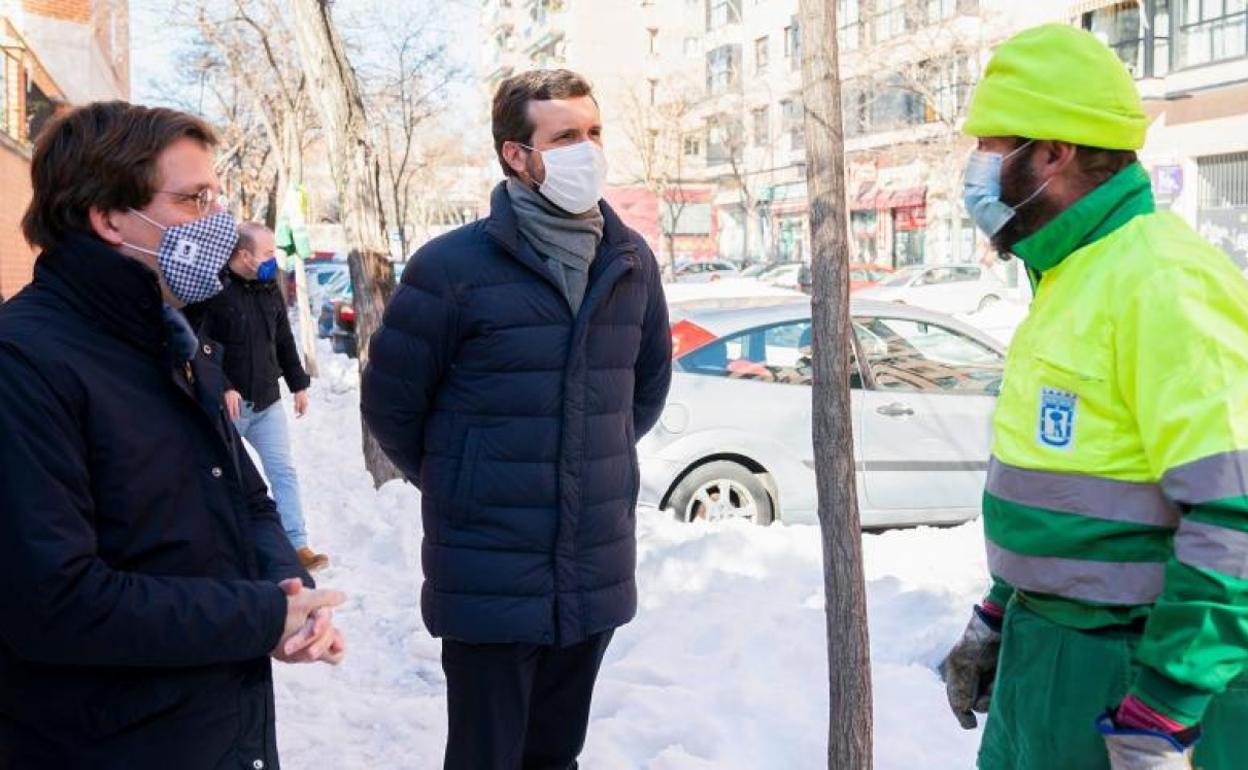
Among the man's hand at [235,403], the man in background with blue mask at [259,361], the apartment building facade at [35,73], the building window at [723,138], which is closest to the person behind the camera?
the man's hand at [235,403]

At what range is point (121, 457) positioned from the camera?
2207 millimetres

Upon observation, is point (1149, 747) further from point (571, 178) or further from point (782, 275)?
point (782, 275)

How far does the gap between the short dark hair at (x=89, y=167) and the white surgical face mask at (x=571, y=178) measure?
1.18 meters

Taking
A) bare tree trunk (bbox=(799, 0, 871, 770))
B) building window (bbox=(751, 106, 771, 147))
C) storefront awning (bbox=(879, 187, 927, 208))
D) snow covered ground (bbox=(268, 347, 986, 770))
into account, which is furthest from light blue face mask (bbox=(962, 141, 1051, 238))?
building window (bbox=(751, 106, 771, 147))

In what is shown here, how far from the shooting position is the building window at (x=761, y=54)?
6169 cm

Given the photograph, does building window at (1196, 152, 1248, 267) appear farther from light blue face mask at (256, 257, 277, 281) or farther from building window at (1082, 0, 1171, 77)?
light blue face mask at (256, 257, 277, 281)

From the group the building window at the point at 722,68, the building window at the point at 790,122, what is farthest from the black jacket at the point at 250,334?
the building window at the point at 722,68

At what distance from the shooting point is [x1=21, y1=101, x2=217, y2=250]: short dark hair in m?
2.35

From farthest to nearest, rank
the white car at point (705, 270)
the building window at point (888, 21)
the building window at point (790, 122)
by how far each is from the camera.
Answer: the building window at point (790, 122) → the white car at point (705, 270) → the building window at point (888, 21)

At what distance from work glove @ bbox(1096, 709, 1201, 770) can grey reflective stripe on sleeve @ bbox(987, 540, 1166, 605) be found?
0.23m

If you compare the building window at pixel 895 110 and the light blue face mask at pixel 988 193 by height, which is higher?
the building window at pixel 895 110

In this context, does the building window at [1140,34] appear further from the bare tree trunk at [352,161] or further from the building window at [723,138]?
the bare tree trunk at [352,161]

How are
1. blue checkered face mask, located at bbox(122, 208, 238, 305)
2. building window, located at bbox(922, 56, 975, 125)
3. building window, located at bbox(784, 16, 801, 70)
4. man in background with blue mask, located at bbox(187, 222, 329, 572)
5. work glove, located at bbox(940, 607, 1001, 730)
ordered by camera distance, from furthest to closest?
building window, located at bbox(784, 16, 801, 70) < building window, located at bbox(922, 56, 975, 125) < man in background with blue mask, located at bbox(187, 222, 329, 572) < work glove, located at bbox(940, 607, 1001, 730) < blue checkered face mask, located at bbox(122, 208, 238, 305)

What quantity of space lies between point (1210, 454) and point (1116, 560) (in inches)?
12.5
